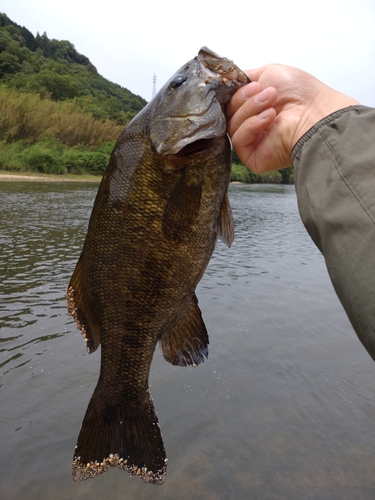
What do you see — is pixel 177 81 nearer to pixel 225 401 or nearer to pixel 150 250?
pixel 150 250

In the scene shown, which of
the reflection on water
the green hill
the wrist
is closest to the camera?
the wrist

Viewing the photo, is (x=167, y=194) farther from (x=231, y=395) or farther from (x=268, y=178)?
(x=268, y=178)

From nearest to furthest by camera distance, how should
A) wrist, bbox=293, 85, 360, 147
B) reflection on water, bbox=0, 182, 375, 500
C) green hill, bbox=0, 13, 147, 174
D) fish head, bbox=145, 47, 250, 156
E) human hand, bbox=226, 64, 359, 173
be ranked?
1. wrist, bbox=293, 85, 360, 147
2. human hand, bbox=226, 64, 359, 173
3. fish head, bbox=145, 47, 250, 156
4. reflection on water, bbox=0, 182, 375, 500
5. green hill, bbox=0, 13, 147, 174

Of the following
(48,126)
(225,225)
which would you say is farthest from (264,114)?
(48,126)

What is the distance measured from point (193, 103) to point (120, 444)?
6.43 feet

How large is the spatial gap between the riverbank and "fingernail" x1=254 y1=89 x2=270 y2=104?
115 feet

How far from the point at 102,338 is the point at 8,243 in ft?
35.4

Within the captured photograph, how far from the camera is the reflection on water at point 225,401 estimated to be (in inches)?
150

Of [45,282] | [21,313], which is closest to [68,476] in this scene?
[21,313]

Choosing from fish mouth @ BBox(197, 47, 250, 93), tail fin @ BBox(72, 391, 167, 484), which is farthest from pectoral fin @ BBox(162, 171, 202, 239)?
tail fin @ BBox(72, 391, 167, 484)

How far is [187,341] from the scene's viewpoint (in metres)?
2.45

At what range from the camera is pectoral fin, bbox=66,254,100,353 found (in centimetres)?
237

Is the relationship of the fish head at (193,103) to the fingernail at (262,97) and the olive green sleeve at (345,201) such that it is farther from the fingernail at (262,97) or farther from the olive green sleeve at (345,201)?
the olive green sleeve at (345,201)

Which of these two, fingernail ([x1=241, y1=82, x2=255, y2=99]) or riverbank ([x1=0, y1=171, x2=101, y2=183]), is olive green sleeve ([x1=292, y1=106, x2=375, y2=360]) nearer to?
fingernail ([x1=241, y1=82, x2=255, y2=99])
